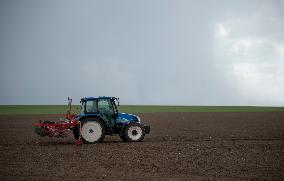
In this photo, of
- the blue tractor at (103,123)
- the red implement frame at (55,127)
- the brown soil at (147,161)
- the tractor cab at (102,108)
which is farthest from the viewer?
the tractor cab at (102,108)

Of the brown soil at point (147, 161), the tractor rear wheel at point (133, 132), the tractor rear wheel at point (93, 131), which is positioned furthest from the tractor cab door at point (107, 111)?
the brown soil at point (147, 161)

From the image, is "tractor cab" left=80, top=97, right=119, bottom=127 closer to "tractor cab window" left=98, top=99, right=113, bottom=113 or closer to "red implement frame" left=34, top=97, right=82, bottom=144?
"tractor cab window" left=98, top=99, right=113, bottom=113

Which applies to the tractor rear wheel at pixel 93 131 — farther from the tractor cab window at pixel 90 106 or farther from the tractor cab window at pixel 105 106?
the tractor cab window at pixel 105 106

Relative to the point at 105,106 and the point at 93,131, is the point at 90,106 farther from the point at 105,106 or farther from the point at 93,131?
the point at 93,131

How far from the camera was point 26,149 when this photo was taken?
875 inches

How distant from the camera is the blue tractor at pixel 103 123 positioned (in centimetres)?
2375

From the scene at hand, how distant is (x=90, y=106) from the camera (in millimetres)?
24297

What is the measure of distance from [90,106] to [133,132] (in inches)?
92.1

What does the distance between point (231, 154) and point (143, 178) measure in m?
6.11

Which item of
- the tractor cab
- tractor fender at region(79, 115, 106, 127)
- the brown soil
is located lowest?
the brown soil

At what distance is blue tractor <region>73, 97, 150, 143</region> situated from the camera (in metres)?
23.8

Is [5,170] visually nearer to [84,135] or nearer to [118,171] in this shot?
[118,171]

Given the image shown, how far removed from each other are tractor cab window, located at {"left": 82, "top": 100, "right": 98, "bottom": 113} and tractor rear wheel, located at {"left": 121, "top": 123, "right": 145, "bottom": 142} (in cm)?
167

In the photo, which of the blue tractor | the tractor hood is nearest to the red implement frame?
the blue tractor
